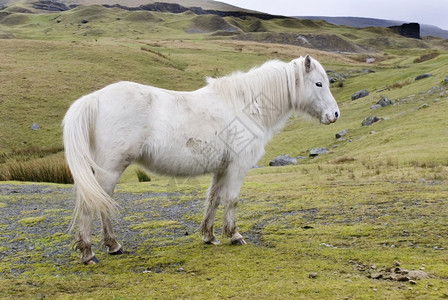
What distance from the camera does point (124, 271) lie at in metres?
4.77

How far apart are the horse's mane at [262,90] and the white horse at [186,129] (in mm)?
15

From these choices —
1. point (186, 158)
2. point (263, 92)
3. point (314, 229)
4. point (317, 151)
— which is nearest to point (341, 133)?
point (317, 151)

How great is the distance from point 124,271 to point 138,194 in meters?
6.56

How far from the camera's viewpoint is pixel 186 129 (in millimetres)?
5336

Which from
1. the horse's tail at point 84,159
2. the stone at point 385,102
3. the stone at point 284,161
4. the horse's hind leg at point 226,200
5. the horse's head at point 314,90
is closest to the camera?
the horse's tail at point 84,159

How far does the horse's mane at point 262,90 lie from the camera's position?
602 centimetres

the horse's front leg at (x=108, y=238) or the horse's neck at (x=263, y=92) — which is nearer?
the horse's front leg at (x=108, y=238)

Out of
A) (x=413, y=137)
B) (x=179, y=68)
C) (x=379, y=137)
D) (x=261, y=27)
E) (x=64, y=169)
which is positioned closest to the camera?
(x=64, y=169)

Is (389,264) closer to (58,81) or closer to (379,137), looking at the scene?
(379,137)

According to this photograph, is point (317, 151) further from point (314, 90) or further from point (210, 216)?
point (210, 216)

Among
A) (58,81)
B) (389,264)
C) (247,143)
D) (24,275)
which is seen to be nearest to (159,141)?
(247,143)

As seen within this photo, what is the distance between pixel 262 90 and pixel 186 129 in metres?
1.55

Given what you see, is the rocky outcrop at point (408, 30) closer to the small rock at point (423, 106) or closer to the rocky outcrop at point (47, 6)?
the rocky outcrop at point (47, 6)

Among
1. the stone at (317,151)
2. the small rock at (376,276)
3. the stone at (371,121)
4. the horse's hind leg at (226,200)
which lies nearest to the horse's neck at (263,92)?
the horse's hind leg at (226,200)
